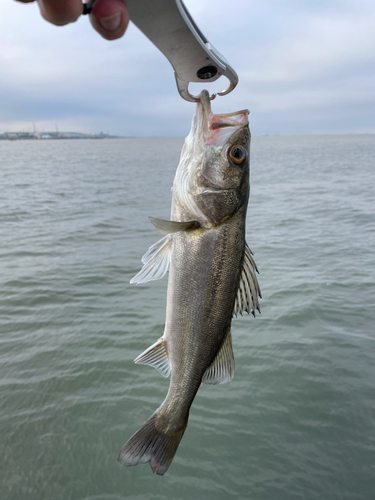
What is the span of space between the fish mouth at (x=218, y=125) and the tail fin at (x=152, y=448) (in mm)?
2030

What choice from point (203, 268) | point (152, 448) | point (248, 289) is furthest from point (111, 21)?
point (152, 448)

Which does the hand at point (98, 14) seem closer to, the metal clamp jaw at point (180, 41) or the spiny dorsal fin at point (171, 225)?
the metal clamp jaw at point (180, 41)

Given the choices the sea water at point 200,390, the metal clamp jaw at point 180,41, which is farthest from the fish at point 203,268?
the sea water at point 200,390

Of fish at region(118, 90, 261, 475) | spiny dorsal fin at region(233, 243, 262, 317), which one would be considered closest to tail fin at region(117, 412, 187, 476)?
fish at region(118, 90, 261, 475)

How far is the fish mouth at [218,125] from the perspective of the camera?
265 cm

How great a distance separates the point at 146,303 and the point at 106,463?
4.11 metres

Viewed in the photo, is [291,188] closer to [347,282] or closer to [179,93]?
[347,282]

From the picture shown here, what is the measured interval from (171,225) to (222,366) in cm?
109

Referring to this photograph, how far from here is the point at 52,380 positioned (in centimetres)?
607

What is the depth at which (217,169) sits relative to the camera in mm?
2699

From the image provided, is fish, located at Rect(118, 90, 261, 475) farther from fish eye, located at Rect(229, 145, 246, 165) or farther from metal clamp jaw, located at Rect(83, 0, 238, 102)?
metal clamp jaw, located at Rect(83, 0, 238, 102)

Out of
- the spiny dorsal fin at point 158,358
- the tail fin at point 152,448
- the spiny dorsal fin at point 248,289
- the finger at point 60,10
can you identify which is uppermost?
the finger at point 60,10

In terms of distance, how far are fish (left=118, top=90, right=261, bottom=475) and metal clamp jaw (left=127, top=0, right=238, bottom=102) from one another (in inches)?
12.6

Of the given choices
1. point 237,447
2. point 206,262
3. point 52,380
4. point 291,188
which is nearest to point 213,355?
point 206,262
